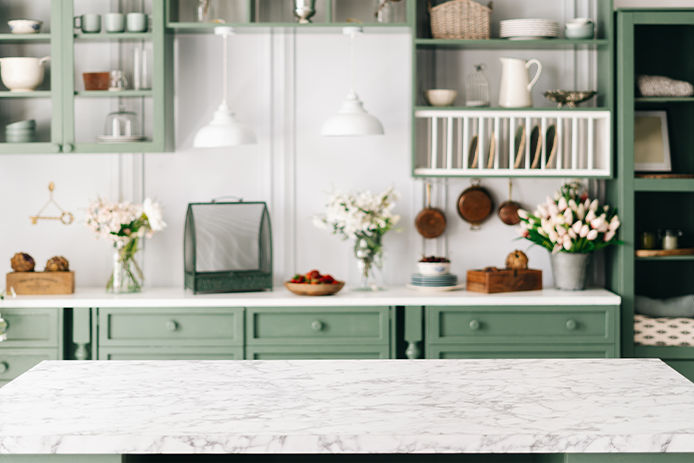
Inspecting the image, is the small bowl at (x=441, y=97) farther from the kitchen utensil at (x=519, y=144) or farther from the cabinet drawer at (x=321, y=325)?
the cabinet drawer at (x=321, y=325)

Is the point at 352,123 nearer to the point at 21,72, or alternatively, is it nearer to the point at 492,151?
the point at 492,151

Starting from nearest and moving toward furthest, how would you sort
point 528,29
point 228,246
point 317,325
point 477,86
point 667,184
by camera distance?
point 317,325
point 667,184
point 528,29
point 228,246
point 477,86

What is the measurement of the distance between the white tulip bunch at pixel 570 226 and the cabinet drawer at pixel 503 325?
35 cm

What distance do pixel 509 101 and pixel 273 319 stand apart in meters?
1.68

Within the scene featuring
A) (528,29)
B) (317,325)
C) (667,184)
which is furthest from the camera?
(528,29)

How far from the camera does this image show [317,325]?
382 cm

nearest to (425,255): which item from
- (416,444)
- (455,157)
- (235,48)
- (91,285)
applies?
(455,157)

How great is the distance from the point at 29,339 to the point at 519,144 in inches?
106

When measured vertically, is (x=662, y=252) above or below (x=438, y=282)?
above

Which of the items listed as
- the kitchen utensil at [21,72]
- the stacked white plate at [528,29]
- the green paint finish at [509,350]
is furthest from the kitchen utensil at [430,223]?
the kitchen utensil at [21,72]

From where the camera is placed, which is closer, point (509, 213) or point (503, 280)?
point (503, 280)

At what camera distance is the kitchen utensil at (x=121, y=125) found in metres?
4.11

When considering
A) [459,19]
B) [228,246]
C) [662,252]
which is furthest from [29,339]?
[662,252]

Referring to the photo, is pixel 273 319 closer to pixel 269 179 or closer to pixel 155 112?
pixel 269 179
